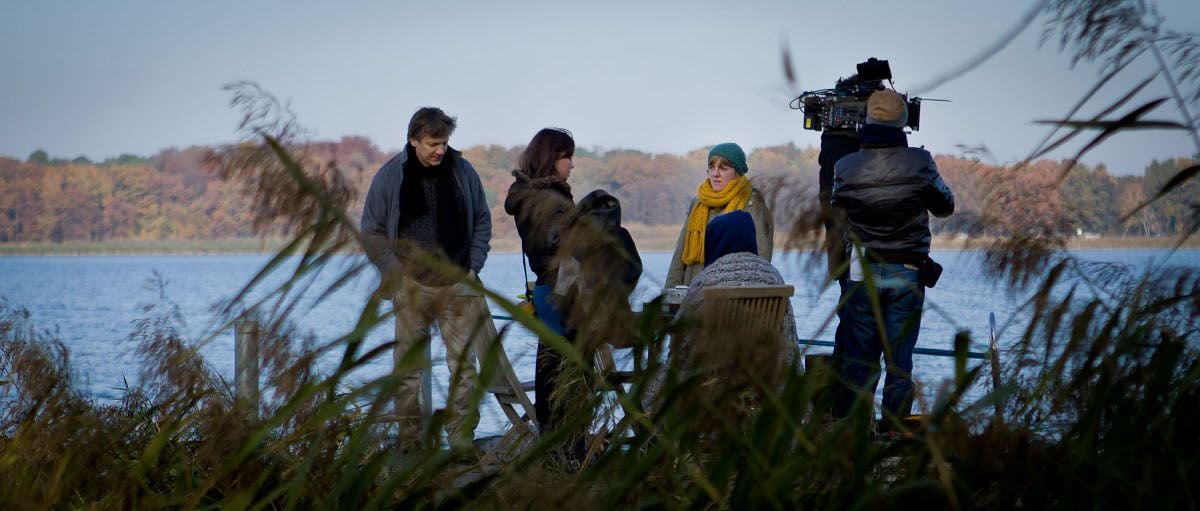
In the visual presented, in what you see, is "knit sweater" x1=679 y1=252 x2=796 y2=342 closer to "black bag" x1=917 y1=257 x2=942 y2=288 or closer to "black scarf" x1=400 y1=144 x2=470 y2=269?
"black bag" x1=917 y1=257 x2=942 y2=288

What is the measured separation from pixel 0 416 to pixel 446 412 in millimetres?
1596

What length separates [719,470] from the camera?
159cm

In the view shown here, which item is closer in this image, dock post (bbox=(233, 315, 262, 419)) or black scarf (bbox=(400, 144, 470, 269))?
dock post (bbox=(233, 315, 262, 419))

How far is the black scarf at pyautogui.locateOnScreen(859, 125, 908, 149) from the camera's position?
436cm

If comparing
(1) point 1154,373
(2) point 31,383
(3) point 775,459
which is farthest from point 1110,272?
(2) point 31,383

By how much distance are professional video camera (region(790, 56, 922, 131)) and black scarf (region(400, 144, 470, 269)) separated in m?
1.69

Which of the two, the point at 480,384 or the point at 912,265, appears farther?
the point at 912,265

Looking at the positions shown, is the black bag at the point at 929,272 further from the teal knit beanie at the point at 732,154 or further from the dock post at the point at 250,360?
the dock post at the point at 250,360

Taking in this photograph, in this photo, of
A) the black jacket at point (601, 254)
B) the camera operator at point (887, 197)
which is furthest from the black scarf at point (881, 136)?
the black jacket at point (601, 254)

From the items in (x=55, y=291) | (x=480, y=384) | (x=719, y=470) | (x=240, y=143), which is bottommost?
(x=55, y=291)

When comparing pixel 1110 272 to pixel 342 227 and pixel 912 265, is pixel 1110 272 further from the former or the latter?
pixel 912 265

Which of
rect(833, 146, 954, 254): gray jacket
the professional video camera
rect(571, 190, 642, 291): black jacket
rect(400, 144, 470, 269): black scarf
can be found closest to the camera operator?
rect(833, 146, 954, 254): gray jacket

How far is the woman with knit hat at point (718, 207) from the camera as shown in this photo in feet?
17.4

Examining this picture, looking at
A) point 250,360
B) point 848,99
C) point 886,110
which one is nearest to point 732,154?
point 848,99
